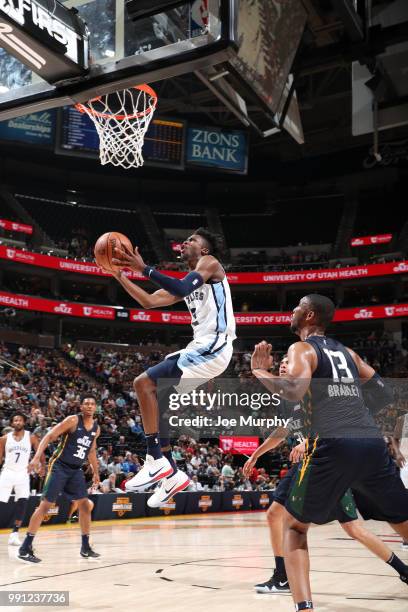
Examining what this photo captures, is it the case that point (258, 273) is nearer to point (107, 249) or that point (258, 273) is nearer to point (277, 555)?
point (277, 555)

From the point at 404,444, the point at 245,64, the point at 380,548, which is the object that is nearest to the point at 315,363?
the point at 245,64

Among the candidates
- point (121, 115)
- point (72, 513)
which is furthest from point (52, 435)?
point (72, 513)

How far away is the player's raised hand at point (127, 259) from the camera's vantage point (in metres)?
4.12

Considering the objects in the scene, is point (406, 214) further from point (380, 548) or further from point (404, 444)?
point (380, 548)

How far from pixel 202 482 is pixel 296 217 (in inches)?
761

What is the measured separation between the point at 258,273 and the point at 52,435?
24190mm

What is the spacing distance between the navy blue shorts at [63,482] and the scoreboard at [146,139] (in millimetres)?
17051

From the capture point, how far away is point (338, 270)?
3123 centimetres

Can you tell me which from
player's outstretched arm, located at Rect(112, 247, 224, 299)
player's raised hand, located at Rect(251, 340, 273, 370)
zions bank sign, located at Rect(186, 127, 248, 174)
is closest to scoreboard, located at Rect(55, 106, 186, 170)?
zions bank sign, located at Rect(186, 127, 248, 174)

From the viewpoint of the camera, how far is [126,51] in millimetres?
4375

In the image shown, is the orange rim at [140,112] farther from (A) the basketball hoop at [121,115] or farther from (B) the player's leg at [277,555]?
(B) the player's leg at [277,555]

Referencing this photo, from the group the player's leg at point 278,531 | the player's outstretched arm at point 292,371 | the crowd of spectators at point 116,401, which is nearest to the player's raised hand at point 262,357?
the player's outstretched arm at point 292,371

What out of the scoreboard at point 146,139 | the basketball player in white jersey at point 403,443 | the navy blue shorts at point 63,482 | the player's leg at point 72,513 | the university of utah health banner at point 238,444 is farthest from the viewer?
the scoreboard at point 146,139

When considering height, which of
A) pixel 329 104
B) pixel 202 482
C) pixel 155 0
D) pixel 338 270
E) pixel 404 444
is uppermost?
pixel 329 104
